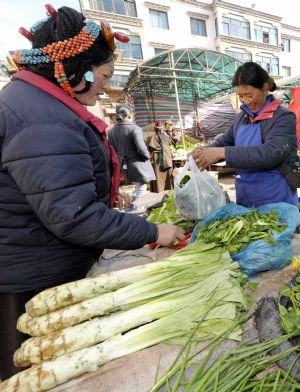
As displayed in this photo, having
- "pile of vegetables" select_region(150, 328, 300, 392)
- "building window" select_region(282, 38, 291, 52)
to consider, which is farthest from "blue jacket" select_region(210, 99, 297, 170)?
"building window" select_region(282, 38, 291, 52)

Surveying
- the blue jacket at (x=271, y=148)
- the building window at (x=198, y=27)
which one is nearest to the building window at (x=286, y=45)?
the building window at (x=198, y=27)

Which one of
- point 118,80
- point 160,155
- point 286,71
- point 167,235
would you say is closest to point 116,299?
point 167,235

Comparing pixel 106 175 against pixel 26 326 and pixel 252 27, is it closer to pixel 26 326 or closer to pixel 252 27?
pixel 26 326

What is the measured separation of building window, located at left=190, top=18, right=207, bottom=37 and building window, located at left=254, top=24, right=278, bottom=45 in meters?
6.95

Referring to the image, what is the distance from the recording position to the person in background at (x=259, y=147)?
214 cm

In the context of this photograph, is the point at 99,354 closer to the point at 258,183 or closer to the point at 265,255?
the point at 265,255

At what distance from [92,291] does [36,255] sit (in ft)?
1.16

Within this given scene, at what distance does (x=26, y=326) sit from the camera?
51.2 inches

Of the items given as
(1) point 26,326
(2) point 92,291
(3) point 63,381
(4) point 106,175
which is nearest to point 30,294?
(1) point 26,326

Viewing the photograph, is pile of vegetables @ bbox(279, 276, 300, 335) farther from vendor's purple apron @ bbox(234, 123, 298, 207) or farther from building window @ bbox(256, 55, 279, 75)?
building window @ bbox(256, 55, 279, 75)

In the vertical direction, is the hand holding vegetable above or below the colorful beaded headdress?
below

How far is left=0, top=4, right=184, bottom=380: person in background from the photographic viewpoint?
44.9 inches

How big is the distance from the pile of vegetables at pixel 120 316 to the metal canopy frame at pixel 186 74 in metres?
9.99

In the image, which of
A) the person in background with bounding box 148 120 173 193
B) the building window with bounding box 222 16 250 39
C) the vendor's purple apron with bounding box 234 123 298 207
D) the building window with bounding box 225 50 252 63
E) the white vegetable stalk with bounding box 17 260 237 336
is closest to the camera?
the white vegetable stalk with bounding box 17 260 237 336
